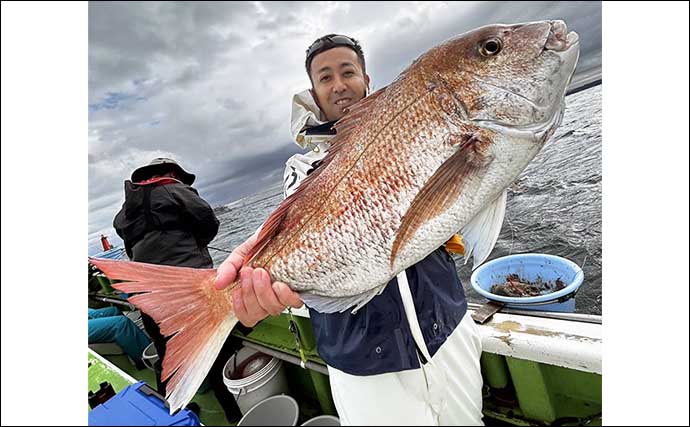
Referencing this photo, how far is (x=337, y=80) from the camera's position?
913mm

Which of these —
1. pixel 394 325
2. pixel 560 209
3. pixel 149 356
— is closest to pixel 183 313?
pixel 394 325

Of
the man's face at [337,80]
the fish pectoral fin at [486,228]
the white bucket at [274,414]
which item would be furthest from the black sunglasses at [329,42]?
the white bucket at [274,414]

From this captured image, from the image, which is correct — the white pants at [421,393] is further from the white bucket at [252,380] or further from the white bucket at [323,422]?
the white bucket at [252,380]

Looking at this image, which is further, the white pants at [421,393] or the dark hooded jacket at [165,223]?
the dark hooded jacket at [165,223]

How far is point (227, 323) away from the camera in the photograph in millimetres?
689

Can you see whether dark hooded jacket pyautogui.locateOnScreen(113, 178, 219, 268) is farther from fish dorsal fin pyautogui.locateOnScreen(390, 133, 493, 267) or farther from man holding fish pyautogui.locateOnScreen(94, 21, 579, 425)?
fish dorsal fin pyautogui.locateOnScreen(390, 133, 493, 267)

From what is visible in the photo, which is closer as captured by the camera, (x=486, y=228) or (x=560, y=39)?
(x=560, y=39)

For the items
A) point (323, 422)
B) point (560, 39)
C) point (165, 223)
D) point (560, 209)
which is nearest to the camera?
point (560, 39)

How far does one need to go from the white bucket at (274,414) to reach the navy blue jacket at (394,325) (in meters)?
0.14

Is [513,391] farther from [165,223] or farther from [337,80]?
[165,223]

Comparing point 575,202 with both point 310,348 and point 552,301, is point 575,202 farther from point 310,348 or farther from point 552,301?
point 310,348

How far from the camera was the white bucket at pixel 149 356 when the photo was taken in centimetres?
135

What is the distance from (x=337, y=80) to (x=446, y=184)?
462 mm
